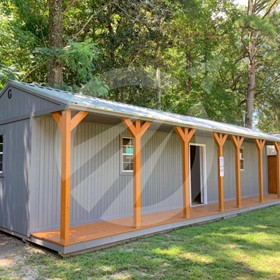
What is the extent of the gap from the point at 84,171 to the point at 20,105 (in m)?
1.77

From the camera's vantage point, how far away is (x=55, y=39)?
11367 mm

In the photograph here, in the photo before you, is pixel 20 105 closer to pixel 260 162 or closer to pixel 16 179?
pixel 16 179

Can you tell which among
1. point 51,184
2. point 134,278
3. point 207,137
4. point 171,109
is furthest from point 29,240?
point 171,109

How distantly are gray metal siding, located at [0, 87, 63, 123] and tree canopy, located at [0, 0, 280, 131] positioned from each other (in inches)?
118

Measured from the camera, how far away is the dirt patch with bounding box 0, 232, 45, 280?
4.02 meters

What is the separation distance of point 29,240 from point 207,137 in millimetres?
6279

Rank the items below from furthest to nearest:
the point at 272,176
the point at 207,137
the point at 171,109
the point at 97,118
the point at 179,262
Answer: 1. the point at 171,109
2. the point at 272,176
3. the point at 207,137
4. the point at 97,118
5. the point at 179,262

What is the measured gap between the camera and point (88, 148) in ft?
21.3

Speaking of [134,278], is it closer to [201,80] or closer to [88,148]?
[88,148]

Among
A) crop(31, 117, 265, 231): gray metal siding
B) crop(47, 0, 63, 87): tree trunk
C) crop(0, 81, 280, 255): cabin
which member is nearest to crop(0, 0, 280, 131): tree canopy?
crop(47, 0, 63, 87): tree trunk

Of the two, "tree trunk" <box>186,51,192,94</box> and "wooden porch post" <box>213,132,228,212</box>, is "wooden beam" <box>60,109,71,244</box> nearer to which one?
"wooden porch post" <box>213,132,228,212</box>

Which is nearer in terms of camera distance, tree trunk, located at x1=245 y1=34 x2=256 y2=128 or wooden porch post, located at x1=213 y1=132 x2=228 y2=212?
wooden porch post, located at x1=213 y1=132 x2=228 y2=212

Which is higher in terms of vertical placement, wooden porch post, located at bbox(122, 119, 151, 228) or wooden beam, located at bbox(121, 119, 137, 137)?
wooden beam, located at bbox(121, 119, 137, 137)

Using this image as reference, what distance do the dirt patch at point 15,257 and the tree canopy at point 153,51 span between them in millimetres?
5250
